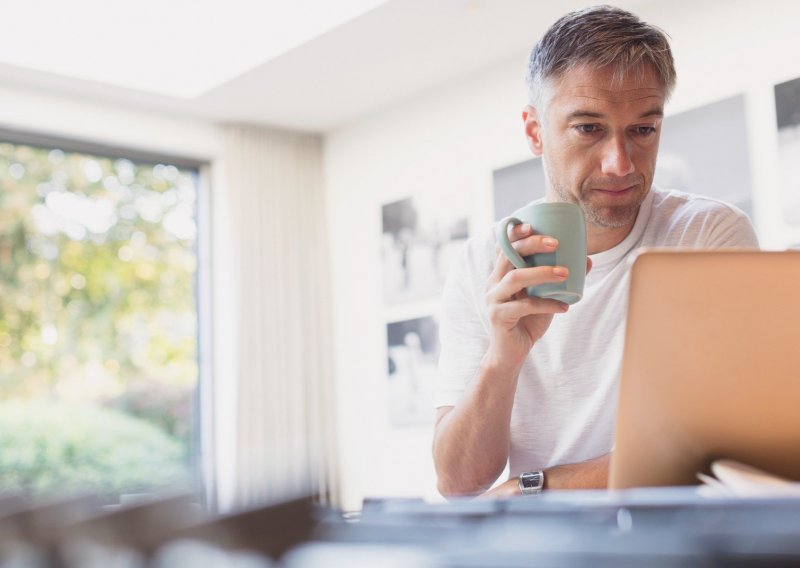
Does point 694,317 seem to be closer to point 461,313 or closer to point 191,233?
point 461,313

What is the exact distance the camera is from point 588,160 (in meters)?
1.44

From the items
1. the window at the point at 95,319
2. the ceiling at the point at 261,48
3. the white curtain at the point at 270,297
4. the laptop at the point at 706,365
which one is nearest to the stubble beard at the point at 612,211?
the laptop at the point at 706,365

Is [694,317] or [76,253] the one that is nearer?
[694,317]

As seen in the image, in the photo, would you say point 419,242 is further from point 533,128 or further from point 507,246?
point 507,246

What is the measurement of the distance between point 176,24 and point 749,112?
8.30ft

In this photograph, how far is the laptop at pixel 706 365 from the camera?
Result: 623 mm

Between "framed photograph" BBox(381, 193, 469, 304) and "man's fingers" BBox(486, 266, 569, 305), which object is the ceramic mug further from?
"framed photograph" BBox(381, 193, 469, 304)

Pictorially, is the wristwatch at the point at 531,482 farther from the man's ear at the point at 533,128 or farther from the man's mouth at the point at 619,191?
the man's ear at the point at 533,128

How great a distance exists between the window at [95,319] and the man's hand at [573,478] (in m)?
3.33

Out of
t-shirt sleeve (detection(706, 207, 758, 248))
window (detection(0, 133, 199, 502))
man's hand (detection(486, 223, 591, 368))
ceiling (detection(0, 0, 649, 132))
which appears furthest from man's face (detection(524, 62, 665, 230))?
window (detection(0, 133, 199, 502))

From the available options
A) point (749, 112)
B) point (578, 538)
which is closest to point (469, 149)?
point (749, 112)

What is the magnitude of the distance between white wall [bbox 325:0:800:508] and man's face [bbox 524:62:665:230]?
2189 mm

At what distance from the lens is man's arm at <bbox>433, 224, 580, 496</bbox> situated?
3.66ft

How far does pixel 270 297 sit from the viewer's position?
5.05 metres
